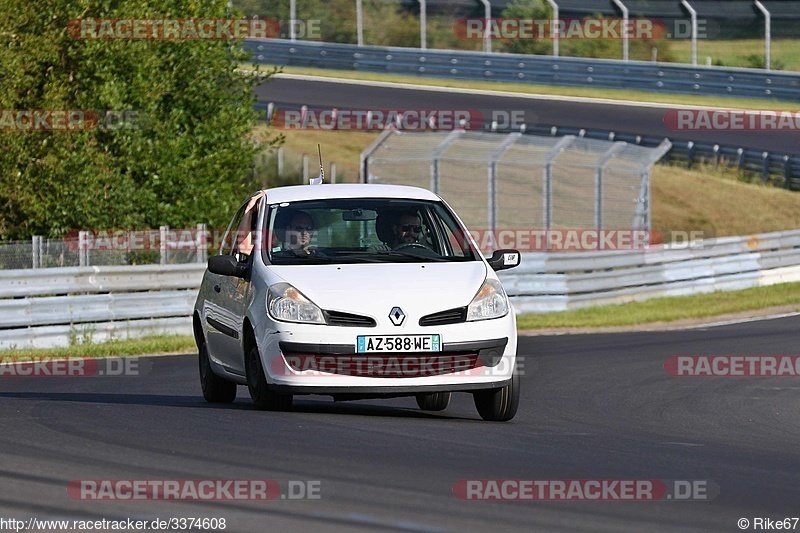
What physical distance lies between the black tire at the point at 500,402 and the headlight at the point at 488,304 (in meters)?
0.44

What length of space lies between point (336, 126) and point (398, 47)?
6.78m

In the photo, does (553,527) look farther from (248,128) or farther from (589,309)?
(248,128)

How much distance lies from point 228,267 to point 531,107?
29.0 meters

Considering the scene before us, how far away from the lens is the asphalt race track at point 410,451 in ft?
21.5

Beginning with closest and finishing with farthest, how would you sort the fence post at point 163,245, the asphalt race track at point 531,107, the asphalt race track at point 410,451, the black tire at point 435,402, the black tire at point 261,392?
1. the asphalt race track at point 410,451
2. the black tire at point 261,392
3. the black tire at point 435,402
4. the fence post at point 163,245
5. the asphalt race track at point 531,107

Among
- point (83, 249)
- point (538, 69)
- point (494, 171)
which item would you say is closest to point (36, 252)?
point (83, 249)

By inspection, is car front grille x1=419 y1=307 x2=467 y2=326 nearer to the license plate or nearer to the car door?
the license plate

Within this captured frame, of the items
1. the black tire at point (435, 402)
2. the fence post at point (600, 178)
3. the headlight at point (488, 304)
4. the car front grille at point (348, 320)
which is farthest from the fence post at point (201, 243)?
the car front grille at point (348, 320)

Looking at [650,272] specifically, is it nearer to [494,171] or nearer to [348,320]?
[494,171]

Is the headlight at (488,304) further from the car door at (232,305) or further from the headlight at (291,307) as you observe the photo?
the car door at (232,305)

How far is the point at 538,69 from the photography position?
4019cm

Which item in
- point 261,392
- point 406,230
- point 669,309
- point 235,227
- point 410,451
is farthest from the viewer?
point 669,309

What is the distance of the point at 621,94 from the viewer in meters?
41.5

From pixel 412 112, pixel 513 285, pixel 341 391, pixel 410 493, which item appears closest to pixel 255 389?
pixel 341 391
